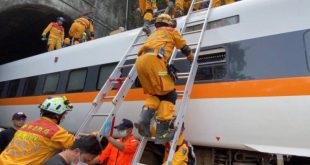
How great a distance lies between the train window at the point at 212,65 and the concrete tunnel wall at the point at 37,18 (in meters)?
8.07

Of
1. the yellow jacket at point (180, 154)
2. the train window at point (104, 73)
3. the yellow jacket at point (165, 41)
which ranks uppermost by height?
the train window at point (104, 73)

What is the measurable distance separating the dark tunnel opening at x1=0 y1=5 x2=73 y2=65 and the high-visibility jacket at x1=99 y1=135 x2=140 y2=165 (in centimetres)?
812

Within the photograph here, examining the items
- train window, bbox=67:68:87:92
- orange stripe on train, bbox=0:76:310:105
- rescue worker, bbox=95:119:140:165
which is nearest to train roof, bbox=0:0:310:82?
train window, bbox=67:68:87:92

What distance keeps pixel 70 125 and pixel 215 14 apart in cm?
369

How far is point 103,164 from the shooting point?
4.65 m

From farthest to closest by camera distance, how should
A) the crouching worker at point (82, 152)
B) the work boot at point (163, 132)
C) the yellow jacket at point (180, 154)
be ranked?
1. the yellow jacket at point (180, 154)
2. the work boot at point (163, 132)
3. the crouching worker at point (82, 152)

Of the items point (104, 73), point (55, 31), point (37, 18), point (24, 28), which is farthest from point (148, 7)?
point (24, 28)

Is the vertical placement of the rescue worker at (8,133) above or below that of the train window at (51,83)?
below

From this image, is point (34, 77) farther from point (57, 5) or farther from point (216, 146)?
point (216, 146)

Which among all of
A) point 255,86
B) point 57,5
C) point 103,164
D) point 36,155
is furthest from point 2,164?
point 57,5

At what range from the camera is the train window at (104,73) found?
228 inches

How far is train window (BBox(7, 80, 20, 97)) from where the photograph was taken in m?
8.85

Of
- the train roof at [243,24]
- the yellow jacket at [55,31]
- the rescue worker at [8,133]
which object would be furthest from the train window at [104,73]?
the yellow jacket at [55,31]

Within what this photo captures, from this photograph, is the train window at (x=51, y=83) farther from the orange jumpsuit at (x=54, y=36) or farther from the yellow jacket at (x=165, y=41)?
the yellow jacket at (x=165, y=41)
